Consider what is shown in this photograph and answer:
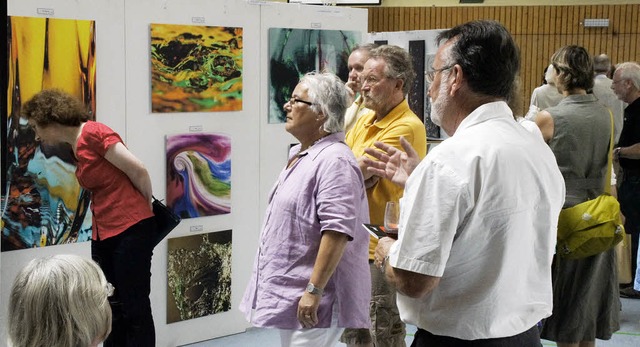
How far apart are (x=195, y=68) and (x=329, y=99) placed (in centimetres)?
198

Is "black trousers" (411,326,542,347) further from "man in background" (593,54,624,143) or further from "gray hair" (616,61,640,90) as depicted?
"man in background" (593,54,624,143)

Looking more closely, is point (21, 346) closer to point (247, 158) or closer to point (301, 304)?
point (301, 304)

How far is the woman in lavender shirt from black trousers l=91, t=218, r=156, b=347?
118 centimetres

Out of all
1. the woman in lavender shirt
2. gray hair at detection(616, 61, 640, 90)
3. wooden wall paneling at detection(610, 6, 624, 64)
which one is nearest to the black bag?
the woman in lavender shirt

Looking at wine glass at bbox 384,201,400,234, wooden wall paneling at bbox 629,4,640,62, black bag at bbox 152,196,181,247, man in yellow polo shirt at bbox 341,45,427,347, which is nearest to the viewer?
wine glass at bbox 384,201,400,234

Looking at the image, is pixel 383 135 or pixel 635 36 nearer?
pixel 383 135

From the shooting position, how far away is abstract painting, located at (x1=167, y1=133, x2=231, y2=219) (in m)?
5.27

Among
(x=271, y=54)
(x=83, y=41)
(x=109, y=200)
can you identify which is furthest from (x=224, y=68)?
(x=109, y=200)

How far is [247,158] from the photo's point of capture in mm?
5672

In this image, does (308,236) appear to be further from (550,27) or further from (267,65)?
(550,27)

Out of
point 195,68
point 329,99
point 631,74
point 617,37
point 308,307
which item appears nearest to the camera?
point 308,307

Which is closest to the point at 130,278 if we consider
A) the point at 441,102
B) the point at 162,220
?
the point at 162,220

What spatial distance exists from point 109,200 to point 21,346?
7.99 feet

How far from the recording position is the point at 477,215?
214 cm
